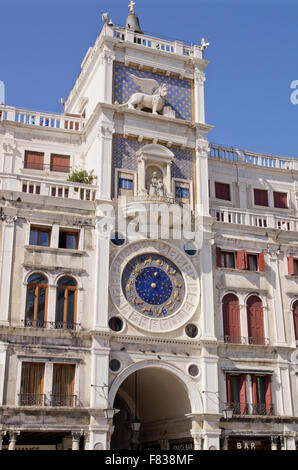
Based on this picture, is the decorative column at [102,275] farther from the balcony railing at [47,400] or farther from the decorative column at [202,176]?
the decorative column at [202,176]

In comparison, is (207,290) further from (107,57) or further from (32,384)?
(107,57)

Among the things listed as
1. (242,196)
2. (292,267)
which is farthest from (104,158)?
(292,267)

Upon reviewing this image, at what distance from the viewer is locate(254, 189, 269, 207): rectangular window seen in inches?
1582

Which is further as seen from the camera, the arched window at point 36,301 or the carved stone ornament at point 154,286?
the carved stone ornament at point 154,286

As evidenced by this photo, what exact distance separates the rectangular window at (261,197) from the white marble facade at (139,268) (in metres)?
0.57

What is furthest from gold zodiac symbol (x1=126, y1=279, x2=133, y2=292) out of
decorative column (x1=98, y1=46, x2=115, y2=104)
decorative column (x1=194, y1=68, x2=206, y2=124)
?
decorative column (x1=194, y1=68, x2=206, y2=124)

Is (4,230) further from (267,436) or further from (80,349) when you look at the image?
(267,436)

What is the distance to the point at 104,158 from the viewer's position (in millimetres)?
33875

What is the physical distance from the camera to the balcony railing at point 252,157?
39656 mm

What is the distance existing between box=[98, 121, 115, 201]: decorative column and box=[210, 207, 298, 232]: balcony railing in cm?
661

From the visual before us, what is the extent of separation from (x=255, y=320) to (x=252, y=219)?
19.7 feet

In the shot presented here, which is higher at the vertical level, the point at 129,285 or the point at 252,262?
the point at 252,262

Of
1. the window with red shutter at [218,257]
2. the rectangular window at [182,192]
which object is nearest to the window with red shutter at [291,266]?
the window with red shutter at [218,257]
